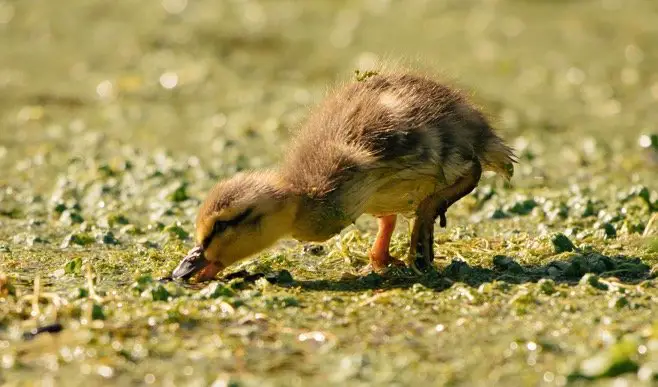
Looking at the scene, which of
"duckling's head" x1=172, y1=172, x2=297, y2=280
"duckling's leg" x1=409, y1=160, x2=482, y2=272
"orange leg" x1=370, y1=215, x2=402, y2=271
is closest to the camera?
"duckling's head" x1=172, y1=172, x2=297, y2=280

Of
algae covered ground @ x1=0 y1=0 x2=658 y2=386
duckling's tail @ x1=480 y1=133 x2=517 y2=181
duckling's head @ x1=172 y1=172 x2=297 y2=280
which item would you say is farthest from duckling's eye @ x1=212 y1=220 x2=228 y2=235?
duckling's tail @ x1=480 y1=133 x2=517 y2=181

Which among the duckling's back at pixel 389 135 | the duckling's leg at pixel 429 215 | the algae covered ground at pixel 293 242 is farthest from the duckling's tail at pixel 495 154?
the algae covered ground at pixel 293 242

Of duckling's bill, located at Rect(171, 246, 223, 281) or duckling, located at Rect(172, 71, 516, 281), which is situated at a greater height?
duckling, located at Rect(172, 71, 516, 281)

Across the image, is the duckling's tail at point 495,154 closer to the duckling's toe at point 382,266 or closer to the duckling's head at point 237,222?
the duckling's toe at point 382,266

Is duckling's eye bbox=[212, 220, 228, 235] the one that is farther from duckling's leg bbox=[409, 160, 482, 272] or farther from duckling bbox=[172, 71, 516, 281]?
duckling's leg bbox=[409, 160, 482, 272]

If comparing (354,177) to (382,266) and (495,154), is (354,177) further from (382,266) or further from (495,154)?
(495,154)

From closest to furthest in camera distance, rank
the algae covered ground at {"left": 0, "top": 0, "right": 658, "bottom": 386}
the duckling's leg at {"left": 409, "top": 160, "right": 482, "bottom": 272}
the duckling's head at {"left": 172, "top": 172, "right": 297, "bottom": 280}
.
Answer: the algae covered ground at {"left": 0, "top": 0, "right": 658, "bottom": 386} → the duckling's head at {"left": 172, "top": 172, "right": 297, "bottom": 280} → the duckling's leg at {"left": 409, "top": 160, "right": 482, "bottom": 272}

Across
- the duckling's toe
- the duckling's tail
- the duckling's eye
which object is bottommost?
the duckling's toe

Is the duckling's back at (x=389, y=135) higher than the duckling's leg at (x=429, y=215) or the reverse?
A: higher

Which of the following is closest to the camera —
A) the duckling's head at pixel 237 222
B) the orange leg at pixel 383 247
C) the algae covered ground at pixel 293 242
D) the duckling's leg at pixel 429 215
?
the algae covered ground at pixel 293 242

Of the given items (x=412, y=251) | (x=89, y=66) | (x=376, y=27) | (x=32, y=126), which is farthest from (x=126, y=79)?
(x=412, y=251)
